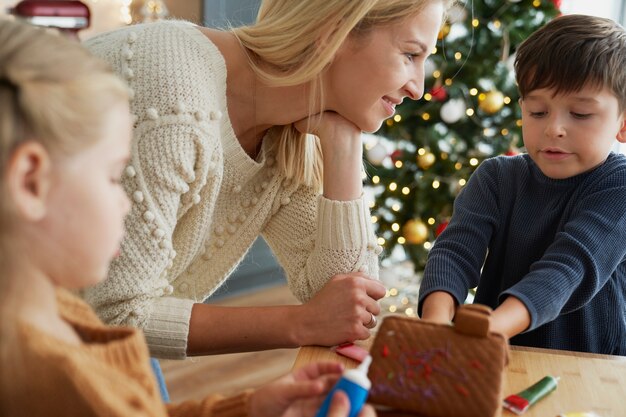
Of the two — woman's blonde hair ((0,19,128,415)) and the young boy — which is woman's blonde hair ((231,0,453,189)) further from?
woman's blonde hair ((0,19,128,415))

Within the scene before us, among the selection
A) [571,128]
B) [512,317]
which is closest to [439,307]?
[512,317]

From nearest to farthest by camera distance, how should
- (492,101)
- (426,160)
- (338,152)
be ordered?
(338,152)
(492,101)
(426,160)

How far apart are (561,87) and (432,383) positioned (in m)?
0.62

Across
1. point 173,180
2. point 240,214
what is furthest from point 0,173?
point 240,214

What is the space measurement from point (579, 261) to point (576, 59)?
0.33m

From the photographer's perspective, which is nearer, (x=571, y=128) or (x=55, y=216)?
(x=55, y=216)

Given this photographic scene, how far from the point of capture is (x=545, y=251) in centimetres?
129

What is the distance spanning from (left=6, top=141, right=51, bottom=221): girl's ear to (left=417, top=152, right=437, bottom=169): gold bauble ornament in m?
2.33

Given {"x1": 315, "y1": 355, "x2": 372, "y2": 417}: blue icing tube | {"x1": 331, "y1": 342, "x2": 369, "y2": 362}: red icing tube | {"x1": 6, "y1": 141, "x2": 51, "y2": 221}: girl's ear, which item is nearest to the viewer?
{"x1": 6, "y1": 141, "x2": 51, "y2": 221}: girl's ear

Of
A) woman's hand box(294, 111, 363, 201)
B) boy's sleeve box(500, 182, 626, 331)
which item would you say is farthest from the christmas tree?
boy's sleeve box(500, 182, 626, 331)

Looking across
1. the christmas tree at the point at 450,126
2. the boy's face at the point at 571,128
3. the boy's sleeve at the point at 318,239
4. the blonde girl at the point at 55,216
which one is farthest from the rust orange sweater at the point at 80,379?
the christmas tree at the point at 450,126

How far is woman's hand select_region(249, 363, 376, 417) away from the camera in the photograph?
0.81 meters

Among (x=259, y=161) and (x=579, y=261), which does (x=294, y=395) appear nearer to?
(x=579, y=261)

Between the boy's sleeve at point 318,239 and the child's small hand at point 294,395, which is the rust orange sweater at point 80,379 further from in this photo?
the boy's sleeve at point 318,239
